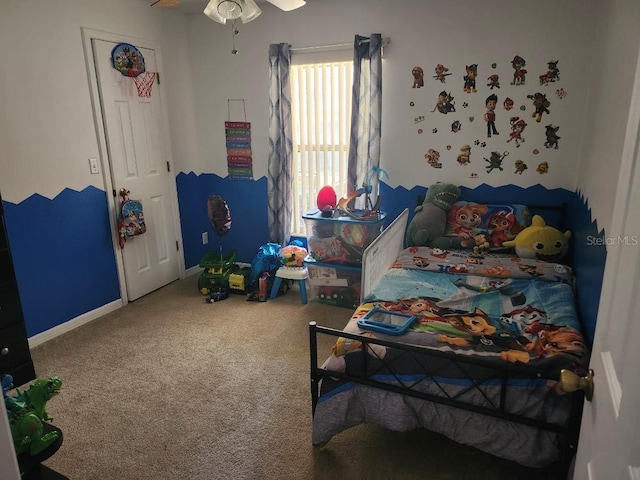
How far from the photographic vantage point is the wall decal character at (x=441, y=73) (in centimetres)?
325

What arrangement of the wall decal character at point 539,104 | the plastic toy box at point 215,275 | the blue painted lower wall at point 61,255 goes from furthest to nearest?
the plastic toy box at point 215,275, the wall decal character at point 539,104, the blue painted lower wall at point 61,255

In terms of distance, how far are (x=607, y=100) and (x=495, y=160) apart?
38.9 inches

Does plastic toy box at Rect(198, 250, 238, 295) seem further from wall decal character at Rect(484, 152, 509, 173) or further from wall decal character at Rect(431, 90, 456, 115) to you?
wall decal character at Rect(484, 152, 509, 173)

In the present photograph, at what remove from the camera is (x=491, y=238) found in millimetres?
3082

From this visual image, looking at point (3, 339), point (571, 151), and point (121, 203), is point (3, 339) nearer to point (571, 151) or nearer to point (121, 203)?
point (121, 203)

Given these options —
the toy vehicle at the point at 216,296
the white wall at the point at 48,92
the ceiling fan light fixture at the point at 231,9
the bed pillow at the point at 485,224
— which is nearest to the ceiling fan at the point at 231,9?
the ceiling fan light fixture at the point at 231,9

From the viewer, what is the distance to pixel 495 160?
326 cm

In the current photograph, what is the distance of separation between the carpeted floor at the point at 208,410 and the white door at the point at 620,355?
110 cm

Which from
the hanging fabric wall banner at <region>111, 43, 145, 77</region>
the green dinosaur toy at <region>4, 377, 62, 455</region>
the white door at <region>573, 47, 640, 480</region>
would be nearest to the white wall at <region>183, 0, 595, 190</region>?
the hanging fabric wall banner at <region>111, 43, 145, 77</region>

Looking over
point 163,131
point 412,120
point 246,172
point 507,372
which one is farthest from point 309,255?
point 507,372

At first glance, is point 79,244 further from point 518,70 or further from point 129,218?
point 518,70

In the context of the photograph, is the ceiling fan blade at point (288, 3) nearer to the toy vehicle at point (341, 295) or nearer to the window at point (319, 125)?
the window at point (319, 125)

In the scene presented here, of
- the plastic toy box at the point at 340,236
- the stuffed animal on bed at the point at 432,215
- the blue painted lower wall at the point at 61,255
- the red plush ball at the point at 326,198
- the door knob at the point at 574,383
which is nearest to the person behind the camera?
the door knob at the point at 574,383

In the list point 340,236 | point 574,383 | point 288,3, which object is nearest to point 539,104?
point 340,236
